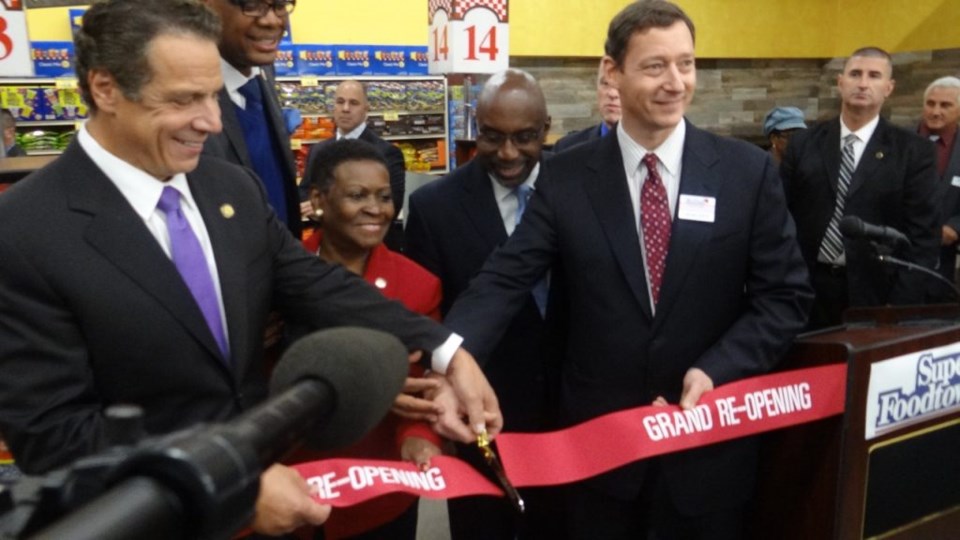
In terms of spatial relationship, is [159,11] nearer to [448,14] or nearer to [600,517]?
[600,517]

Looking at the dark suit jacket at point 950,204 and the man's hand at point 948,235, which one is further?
the dark suit jacket at point 950,204

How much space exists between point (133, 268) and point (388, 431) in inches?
32.7

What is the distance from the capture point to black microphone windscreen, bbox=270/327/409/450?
0.78 m

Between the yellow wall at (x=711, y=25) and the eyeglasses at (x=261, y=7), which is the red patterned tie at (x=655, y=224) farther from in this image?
the yellow wall at (x=711, y=25)

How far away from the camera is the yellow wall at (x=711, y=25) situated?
26.7 feet

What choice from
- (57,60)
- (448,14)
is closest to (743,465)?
(448,14)

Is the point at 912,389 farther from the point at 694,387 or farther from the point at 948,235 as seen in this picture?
the point at 948,235

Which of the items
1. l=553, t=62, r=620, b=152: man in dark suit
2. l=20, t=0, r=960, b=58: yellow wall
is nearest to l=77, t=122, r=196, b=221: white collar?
l=553, t=62, r=620, b=152: man in dark suit

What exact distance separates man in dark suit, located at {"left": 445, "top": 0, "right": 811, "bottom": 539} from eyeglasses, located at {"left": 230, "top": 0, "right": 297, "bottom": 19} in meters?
0.86

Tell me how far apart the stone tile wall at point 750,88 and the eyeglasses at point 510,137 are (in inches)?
236

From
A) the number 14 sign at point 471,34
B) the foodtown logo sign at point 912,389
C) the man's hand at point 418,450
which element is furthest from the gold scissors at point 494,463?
the number 14 sign at point 471,34

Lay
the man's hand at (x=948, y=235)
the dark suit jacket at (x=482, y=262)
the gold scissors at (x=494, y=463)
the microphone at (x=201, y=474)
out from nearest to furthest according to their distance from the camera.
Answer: the microphone at (x=201, y=474) < the gold scissors at (x=494, y=463) < the dark suit jacket at (x=482, y=262) < the man's hand at (x=948, y=235)

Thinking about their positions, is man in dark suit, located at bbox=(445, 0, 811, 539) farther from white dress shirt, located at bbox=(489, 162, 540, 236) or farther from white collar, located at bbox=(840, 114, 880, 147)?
white collar, located at bbox=(840, 114, 880, 147)

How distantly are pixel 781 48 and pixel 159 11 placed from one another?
32.3 ft
